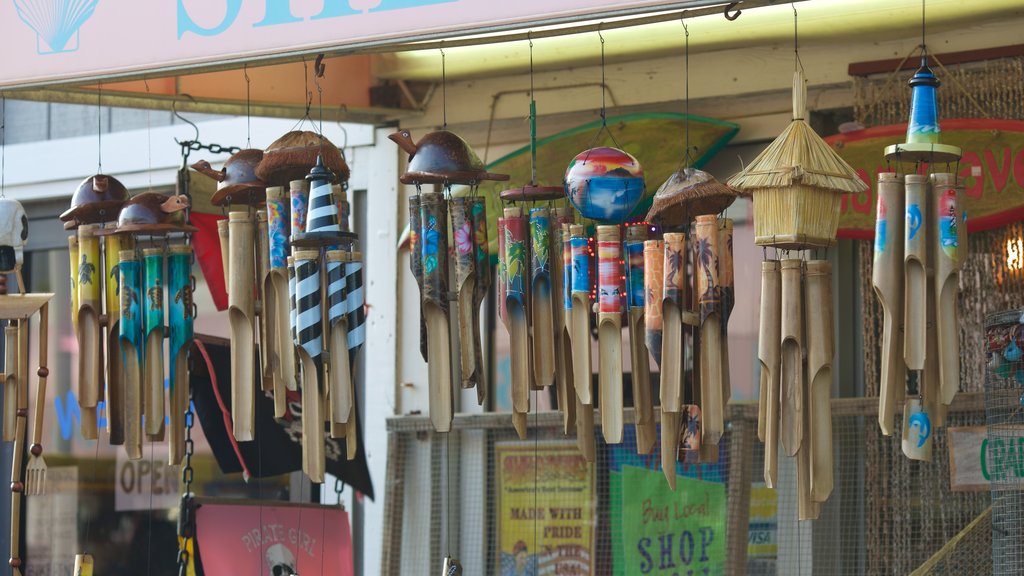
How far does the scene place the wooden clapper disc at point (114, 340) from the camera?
4160 millimetres

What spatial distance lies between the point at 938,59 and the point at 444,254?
172 cm

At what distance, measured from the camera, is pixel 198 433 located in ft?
19.2

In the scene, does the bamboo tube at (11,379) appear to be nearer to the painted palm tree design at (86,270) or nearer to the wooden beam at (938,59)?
the painted palm tree design at (86,270)

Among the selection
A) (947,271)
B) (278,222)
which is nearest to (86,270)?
(278,222)

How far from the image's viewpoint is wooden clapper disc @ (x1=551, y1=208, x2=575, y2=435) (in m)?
3.77

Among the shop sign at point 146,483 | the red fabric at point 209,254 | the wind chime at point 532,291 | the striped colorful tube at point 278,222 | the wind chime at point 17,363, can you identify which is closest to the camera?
the wind chime at point 532,291

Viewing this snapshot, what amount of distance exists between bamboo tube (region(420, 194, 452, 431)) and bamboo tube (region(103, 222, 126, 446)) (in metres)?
0.93

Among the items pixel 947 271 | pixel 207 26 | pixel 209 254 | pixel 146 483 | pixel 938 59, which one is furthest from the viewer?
pixel 146 483

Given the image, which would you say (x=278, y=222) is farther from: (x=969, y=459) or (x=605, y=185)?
(x=969, y=459)

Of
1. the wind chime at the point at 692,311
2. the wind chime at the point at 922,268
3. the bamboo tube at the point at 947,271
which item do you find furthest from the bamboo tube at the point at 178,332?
the bamboo tube at the point at 947,271

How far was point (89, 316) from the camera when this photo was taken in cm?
420

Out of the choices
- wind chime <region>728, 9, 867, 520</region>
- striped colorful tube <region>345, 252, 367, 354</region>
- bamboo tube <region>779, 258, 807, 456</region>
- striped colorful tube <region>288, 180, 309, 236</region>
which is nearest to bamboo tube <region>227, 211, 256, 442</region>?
striped colorful tube <region>288, 180, 309, 236</region>

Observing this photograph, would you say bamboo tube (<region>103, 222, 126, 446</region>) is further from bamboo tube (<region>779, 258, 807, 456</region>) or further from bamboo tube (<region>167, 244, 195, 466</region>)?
bamboo tube (<region>779, 258, 807, 456</region>)

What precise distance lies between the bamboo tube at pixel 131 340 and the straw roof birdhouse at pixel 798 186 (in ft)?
5.68
